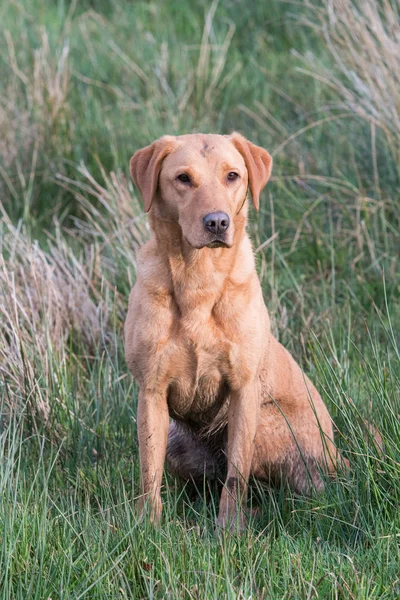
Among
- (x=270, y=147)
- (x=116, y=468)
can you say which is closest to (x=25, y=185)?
(x=270, y=147)

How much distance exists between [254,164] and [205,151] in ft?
0.81

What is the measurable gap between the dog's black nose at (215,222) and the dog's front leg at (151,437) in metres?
0.69

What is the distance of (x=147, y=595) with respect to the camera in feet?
9.41

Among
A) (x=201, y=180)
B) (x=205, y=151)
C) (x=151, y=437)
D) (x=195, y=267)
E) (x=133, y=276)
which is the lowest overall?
(x=151, y=437)

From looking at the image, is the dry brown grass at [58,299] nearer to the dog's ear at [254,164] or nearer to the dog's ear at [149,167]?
the dog's ear at [149,167]

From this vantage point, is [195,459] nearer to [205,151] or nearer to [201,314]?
[201,314]

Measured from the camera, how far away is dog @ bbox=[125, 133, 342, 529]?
3.59 meters

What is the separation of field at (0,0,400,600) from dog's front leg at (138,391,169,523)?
0.11m

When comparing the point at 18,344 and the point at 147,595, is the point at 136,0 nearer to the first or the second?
the point at 18,344

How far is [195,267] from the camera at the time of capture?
12.0 ft

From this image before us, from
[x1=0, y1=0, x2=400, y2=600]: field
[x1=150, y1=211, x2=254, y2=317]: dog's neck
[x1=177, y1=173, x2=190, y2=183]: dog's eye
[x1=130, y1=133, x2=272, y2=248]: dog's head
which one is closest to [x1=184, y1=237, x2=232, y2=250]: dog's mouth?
[x1=130, y1=133, x2=272, y2=248]: dog's head

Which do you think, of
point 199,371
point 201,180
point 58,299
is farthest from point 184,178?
point 58,299

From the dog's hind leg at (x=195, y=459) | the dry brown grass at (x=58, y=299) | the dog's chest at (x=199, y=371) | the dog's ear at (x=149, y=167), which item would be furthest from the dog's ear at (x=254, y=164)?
the dry brown grass at (x=58, y=299)

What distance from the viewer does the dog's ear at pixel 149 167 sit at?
3.73 metres
